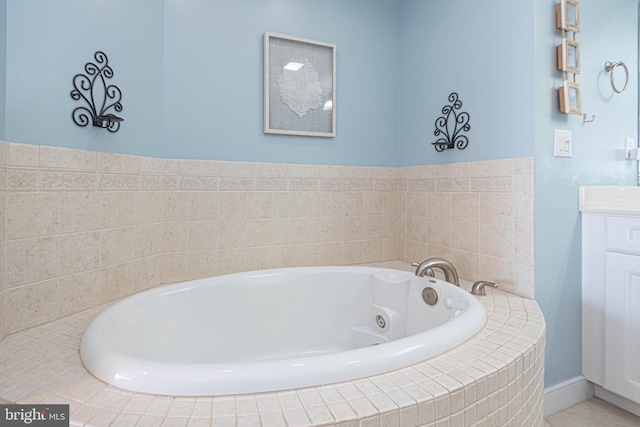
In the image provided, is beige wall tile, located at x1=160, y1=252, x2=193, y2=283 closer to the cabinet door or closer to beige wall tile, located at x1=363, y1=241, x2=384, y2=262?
beige wall tile, located at x1=363, y1=241, x2=384, y2=262

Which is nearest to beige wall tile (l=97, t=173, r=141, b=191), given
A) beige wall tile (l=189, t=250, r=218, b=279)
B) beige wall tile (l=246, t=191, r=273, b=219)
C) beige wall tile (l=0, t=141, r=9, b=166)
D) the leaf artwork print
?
beige wall tile (l=0, t=141, r=9, b=166)

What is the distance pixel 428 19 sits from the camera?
2.13 m

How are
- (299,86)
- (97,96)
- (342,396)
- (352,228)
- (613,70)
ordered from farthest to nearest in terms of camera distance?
1. (352,228)
2. (299,86)
3. (613,70)
4. (97,96)
5. (342,396)

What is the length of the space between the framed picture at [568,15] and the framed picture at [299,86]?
114 centimetres

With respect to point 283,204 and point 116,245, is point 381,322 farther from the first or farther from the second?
point 116,245

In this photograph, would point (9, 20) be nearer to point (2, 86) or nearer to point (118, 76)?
point (2, 86)

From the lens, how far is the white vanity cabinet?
4.85 ft

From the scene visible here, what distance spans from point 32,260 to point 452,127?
201 cm

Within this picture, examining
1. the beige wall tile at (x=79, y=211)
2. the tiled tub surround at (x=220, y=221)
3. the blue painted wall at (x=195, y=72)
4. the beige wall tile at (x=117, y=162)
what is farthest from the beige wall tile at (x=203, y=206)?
the beige wall tile at (x=79, y=211)

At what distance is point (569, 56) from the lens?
1.59m

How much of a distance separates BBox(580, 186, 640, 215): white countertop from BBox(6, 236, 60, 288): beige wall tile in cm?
224

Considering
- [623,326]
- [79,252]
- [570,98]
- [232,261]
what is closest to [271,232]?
[232,261]

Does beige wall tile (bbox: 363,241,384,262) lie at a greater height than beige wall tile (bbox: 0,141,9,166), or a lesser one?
lesser

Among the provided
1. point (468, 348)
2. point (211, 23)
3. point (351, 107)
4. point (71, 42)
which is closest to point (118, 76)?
point (71, 42)
